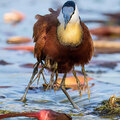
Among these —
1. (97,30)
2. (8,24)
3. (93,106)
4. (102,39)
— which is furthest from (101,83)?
(8,24)

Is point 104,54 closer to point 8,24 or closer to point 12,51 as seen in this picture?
point 12,51

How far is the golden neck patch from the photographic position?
4.58m

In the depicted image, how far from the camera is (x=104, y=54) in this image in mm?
8375

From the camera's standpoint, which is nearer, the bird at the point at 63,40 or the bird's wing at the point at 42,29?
the bird at the point at 63,40

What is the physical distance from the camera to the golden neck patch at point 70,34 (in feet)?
15.0

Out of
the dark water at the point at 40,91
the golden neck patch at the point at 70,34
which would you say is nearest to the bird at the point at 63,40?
the golden neck patch at the point at 70,34

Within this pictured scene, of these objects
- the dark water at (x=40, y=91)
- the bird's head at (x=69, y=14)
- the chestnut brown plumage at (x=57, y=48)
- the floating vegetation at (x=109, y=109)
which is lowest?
the dark water at (x=40, y=91)

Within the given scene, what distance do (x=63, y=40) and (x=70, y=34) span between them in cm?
11

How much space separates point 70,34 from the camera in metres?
4.59

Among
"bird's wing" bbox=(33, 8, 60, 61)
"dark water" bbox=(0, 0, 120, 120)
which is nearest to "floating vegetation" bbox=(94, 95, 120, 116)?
"dark water" bbox=(0, 0, 120, 120)

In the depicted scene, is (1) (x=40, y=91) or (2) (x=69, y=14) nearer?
(2) (x=69, y=14)

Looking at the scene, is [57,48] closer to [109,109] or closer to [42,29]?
[42,29]

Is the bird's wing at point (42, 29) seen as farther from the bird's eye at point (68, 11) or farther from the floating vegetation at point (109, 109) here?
the floating vegetation at point (109, 109)

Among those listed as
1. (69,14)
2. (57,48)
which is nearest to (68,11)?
(69,14)
